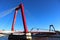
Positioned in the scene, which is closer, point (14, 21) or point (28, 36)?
point (28, 36)

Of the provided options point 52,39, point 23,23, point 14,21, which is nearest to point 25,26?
point 23,23

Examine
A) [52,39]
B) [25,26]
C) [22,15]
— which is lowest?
[52,39]

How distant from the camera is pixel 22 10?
38.6 metres

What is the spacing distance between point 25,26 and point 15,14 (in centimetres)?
871

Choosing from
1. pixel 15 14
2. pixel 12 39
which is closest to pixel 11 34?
pixel 12 39

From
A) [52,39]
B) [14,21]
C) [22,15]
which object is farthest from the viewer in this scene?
[52,39]

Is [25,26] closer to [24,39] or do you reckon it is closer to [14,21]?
[24,39]

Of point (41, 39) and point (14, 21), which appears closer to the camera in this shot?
point (14, 21)

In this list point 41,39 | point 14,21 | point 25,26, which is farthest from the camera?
point 41,39

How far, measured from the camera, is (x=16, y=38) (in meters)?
32.4

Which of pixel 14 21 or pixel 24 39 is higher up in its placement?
pixel 14 21

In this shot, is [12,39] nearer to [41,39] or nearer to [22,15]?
[22,15]

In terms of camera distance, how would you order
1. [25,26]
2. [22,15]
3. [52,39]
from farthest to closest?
[52,39] → [22,15] → [25,26]

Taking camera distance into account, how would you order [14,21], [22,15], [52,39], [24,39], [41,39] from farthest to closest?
[52,39] → [41,39] → [14,21] → [22,15] → [24,39]
